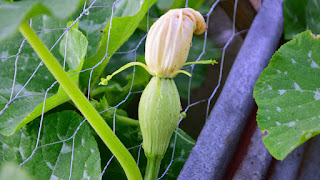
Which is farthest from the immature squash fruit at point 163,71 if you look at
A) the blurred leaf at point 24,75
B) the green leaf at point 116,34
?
the blurred leaf at point 24,75

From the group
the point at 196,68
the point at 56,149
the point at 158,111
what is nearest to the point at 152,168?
the point at 158,111

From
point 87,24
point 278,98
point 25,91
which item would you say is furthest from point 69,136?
point 278,98

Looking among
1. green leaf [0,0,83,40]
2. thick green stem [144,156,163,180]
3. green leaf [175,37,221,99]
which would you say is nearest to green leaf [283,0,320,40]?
green leaf [175,37,221,99]

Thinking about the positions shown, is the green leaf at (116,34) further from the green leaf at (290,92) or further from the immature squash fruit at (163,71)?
the green leaf at (290,92)

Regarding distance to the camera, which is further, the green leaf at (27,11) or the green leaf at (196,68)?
the green leaf at (196,68)

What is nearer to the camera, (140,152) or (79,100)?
(79,100)

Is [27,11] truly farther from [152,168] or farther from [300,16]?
[300,16]

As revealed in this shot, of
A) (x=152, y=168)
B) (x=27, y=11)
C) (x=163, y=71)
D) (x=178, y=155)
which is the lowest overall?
(x=178, y=155)

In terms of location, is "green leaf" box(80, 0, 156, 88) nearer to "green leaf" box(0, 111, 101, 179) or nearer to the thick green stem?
"green leaf" box(0, 111, 101, 179)
